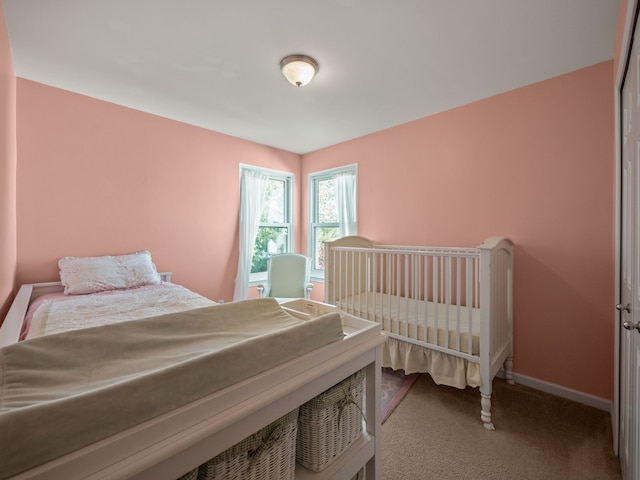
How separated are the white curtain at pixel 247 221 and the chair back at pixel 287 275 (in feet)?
1.06

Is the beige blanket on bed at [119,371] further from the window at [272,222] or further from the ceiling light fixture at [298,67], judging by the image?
the window at [272,222]

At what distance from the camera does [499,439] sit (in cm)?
163

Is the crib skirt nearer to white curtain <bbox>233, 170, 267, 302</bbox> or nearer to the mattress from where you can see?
the mattress

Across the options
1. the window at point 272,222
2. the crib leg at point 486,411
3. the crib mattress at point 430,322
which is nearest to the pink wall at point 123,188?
the window at point 272,222

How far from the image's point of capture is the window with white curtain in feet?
11.4

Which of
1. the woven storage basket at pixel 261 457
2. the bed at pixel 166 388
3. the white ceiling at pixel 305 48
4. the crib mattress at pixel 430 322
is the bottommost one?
the crib mattress at pixel 430 322

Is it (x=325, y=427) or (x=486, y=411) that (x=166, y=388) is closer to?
(x=325, y=427)

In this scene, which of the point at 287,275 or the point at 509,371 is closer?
the point at 509,371

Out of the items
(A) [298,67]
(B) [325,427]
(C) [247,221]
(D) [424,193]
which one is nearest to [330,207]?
(C) [247,221]

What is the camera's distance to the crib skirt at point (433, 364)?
1855mm

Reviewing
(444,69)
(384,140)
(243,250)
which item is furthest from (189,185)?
(444,69)

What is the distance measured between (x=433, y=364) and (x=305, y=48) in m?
2.30

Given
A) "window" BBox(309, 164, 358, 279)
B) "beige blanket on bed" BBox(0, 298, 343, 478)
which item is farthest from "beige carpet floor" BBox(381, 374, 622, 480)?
"window" BBox(309, 164, 358, 279)

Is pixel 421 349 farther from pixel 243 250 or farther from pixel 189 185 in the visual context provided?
pixel 189 185
